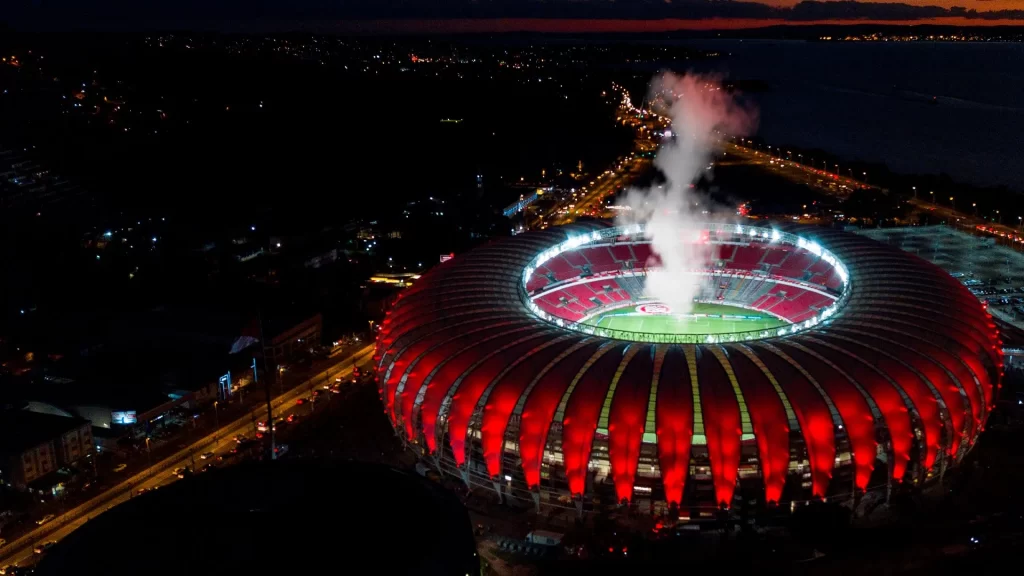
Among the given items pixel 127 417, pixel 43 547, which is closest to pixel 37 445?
pixel 127 417

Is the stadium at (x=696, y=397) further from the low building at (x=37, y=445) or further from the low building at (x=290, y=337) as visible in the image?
the low building at (x=37, y=445)

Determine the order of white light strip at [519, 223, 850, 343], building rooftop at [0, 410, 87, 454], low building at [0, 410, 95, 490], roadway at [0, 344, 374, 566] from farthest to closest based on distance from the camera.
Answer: building rooftop at [0, 410, 87, 454]
low building at [0, 410, 95, 490]
white light strip at [519, 223, 850, 343]
roadway at [0, 344, 374, 566]

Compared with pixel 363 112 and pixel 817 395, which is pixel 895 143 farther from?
pixel 817 395

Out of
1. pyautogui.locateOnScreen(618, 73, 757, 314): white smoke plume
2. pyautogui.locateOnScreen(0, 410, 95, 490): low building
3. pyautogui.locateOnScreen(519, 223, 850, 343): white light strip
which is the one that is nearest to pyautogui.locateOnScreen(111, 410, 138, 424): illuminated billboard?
pyautogui.locateOnScreen(0, 410, 95, 490): low building

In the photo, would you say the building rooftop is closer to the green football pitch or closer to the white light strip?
the white light strip

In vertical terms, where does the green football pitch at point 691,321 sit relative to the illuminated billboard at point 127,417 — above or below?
above

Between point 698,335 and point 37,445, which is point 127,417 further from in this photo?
point 698,335

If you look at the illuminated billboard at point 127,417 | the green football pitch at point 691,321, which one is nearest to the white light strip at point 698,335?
the green football pitch at point 691,321
